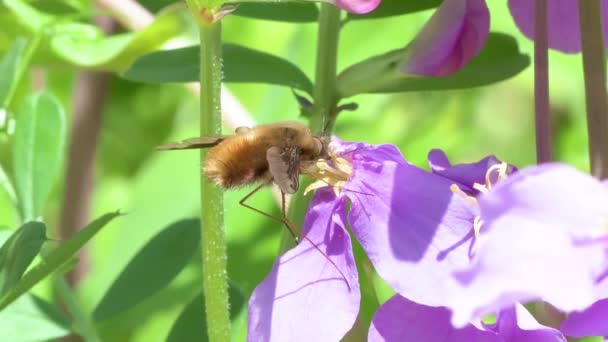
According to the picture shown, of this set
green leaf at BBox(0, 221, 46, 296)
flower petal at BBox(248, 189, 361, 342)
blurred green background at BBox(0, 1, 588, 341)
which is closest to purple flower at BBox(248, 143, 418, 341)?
flower petal at BBox(248, 189, 361, 342)

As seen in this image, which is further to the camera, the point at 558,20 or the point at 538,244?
the point at 558,20

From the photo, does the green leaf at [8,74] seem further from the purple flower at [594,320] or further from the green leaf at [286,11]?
the purple flower at [594,320]

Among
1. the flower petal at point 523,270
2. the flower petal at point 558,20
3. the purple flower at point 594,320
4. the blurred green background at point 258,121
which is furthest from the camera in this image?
the blurred green background at point 258,121

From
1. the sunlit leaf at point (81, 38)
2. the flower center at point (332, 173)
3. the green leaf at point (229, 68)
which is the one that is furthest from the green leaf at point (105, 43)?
the flower center at point (332, 173)

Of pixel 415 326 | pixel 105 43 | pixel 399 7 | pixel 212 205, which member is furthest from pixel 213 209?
pixel 105 43

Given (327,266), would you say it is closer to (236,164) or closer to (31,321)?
(236,164)

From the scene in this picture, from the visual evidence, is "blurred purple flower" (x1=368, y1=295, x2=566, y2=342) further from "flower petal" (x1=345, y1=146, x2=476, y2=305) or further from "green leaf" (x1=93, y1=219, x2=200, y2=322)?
"green leaf" (x1=93, y1=219, x2=200, y2=322)

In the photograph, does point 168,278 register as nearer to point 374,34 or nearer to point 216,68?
point 216,68
